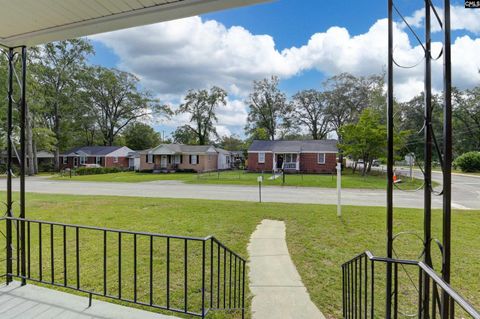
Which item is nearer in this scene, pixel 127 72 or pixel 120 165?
pixel 120 165

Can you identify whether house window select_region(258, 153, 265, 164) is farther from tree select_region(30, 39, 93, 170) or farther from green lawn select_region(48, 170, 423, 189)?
tree select_region(30, 39, 93, 170)

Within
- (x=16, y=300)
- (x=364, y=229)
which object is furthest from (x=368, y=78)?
(x=16, y=300)

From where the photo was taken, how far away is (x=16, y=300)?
2.59 m

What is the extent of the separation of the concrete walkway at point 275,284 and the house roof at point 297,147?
73.2 ft

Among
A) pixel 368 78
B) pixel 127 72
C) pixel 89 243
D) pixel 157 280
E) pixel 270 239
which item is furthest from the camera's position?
Result: pixel 127 72

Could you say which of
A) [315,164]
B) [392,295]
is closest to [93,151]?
[315,164]

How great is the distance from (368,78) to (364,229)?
111ft

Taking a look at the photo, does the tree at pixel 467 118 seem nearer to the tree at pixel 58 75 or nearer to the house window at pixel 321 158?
the house window at pixel 321 158

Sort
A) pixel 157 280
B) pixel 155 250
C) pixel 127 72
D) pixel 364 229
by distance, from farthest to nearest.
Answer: pixel 127 72
pixel 364 229
pixel 155 250
pixel 157 280

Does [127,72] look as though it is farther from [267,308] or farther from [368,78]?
[267,308]

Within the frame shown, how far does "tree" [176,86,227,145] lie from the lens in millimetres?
39344

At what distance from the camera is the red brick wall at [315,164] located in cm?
2629

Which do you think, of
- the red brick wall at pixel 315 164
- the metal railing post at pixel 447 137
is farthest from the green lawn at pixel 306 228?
the red brick wall at pixel 315 164

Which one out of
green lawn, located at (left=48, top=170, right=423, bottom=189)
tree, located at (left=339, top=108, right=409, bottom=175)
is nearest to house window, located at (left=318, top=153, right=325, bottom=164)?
tree, located at (left=339, top=108, right=409, bottom=175)
